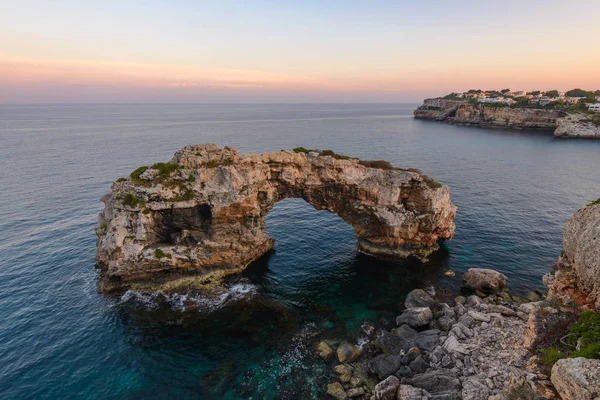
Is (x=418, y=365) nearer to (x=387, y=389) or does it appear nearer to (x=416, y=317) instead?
(x=387, y=389)

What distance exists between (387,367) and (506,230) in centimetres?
3895

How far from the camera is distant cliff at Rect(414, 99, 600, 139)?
139625 mm

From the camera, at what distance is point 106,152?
4151 inches

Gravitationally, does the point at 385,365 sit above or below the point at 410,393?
below

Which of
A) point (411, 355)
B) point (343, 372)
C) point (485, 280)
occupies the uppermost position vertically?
point (485, 280)

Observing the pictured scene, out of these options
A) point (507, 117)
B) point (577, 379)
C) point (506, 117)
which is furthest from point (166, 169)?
point (506, 117)

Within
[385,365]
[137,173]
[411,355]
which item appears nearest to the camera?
[385,365]

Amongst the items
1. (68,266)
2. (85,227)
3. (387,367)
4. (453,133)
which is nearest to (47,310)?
(68,266)

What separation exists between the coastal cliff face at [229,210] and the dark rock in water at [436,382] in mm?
21699

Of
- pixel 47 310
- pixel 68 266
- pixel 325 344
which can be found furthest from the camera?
pixel 68 266

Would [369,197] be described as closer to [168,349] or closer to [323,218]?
[323,218]

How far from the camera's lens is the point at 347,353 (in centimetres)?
2828

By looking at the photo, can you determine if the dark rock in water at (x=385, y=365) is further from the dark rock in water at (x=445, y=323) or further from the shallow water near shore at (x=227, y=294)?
the dark rock in water at (x=445, y=323)

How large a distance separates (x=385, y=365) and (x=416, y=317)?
7.44m
